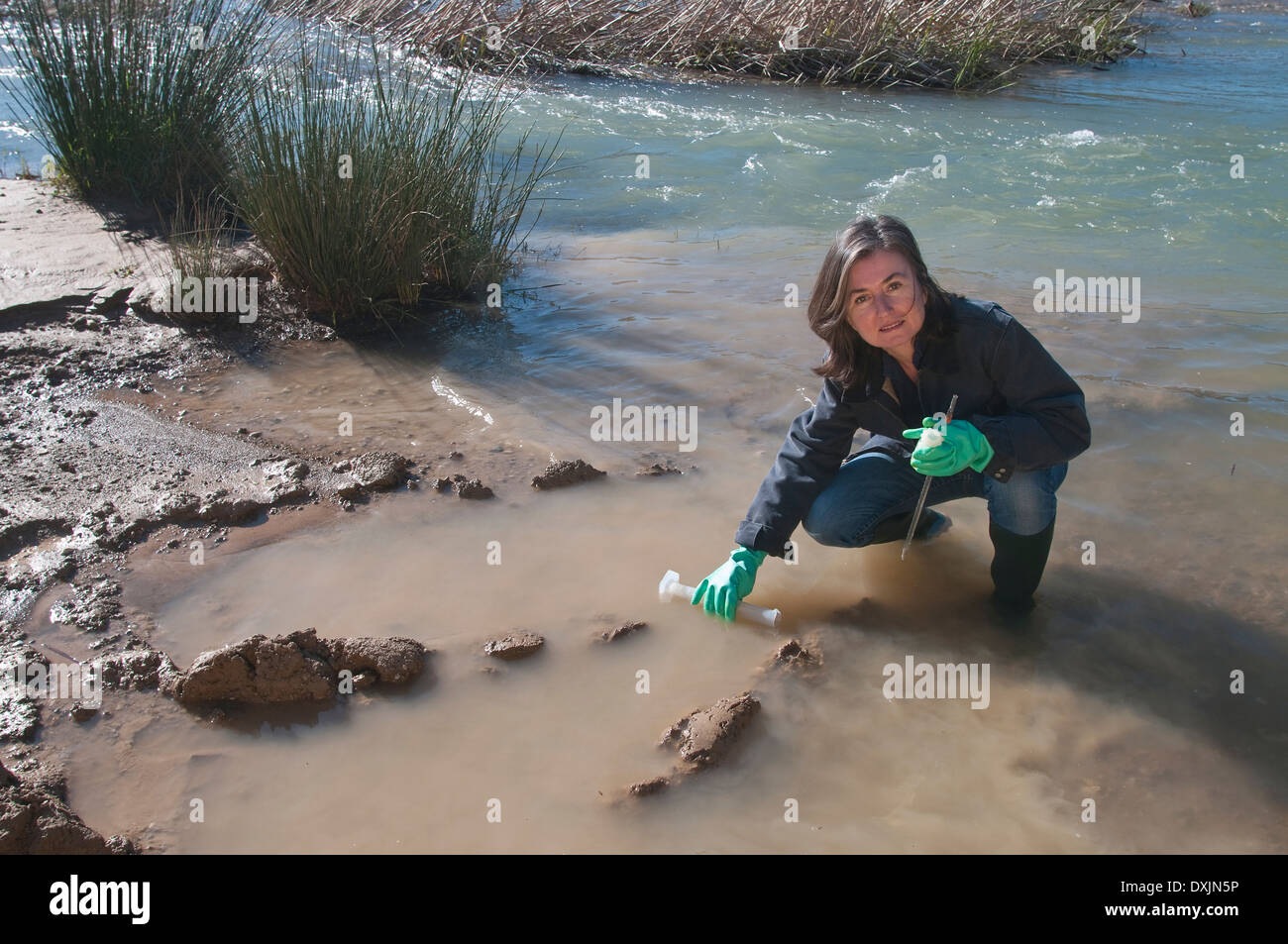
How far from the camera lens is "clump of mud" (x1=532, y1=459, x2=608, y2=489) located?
11.6 ft

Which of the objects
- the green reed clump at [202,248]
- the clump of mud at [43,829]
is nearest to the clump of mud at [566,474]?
the clump of mud at [43,829]

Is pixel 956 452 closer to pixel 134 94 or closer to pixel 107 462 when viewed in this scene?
pixel 107 462

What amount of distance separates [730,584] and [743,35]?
923 centimetres

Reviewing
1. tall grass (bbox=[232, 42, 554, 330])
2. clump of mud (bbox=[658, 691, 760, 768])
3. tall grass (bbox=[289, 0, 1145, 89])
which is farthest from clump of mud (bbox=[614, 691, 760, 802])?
tall grass (bbox=[289, 0, 1145, 89])

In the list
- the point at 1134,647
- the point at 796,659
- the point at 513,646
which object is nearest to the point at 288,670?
the point at 513,646

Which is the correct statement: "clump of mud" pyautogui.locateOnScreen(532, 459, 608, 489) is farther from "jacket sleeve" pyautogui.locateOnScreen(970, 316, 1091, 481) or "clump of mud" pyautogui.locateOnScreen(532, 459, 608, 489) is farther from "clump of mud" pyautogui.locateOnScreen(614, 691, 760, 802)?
"jacket sleeve" pyautogui.locateOnScreen(970, 316, 1091, 481)

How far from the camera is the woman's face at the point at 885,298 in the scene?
2.59m

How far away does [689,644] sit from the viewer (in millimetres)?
2826

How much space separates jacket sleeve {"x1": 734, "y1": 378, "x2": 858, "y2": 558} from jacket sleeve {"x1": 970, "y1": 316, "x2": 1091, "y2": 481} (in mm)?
378

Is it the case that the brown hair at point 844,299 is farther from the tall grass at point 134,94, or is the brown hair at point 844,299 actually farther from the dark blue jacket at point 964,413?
the tall grass at point 134,94

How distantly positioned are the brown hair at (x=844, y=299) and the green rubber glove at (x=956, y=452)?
243 mm

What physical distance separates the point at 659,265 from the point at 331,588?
11.0 ft
